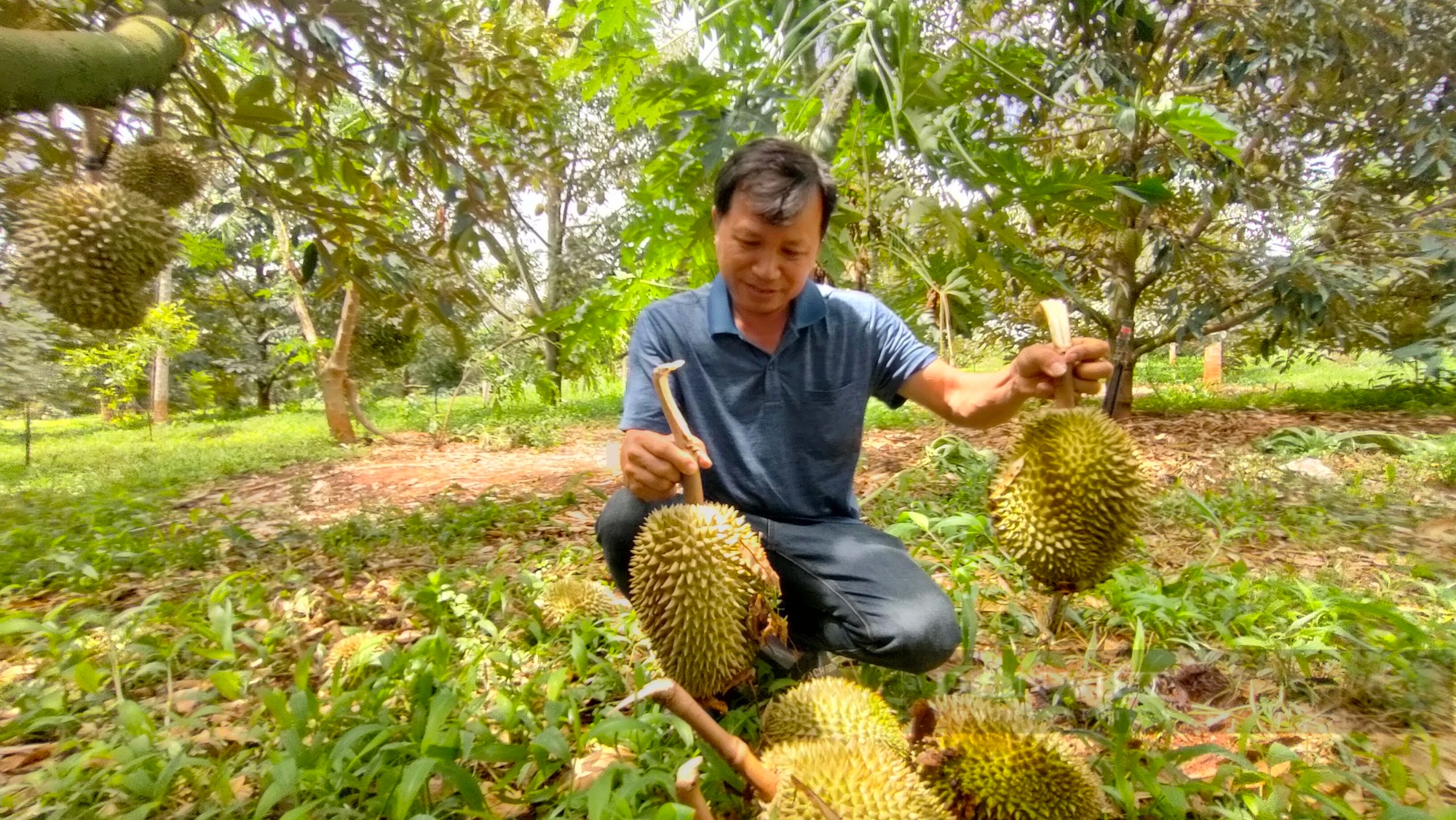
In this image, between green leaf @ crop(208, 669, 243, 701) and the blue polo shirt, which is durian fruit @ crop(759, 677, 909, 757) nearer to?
the blue polo shirt

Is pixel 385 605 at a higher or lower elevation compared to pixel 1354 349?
lower

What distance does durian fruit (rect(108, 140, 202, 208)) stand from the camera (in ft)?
8.46

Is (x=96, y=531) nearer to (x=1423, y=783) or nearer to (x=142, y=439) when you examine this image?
(x=1423, y=783)

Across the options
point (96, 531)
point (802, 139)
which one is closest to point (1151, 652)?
point (802, 139)

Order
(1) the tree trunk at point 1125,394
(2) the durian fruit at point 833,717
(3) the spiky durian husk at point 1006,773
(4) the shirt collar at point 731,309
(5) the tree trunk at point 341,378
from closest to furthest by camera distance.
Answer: (3) the spiky durian husk at point 1006,773 < (2) the durian fruit at point 833,717 < (4) the shirt collar at point 731,309 < (1) the tree trunk at point 1125,394 < (5) the tree trunk at point 341,378

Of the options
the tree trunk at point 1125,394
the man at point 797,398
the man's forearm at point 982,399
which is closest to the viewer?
the man's forearm at point 982,399

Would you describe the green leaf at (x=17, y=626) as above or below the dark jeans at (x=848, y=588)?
below

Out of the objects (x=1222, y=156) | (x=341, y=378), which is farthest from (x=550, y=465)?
(x=1222, y=156)

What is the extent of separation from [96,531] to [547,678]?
9.37 ft

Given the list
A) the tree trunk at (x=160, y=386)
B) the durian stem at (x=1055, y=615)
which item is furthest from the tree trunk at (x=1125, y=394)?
the tree trunk at (x=160, y=386)

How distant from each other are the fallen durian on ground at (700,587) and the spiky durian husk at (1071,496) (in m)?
0.51

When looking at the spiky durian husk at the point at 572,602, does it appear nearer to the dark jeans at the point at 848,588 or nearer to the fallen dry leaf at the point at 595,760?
the dark jeans at the point at 848,588

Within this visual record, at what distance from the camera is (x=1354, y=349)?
575 cm

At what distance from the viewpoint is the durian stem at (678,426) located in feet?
3.87
